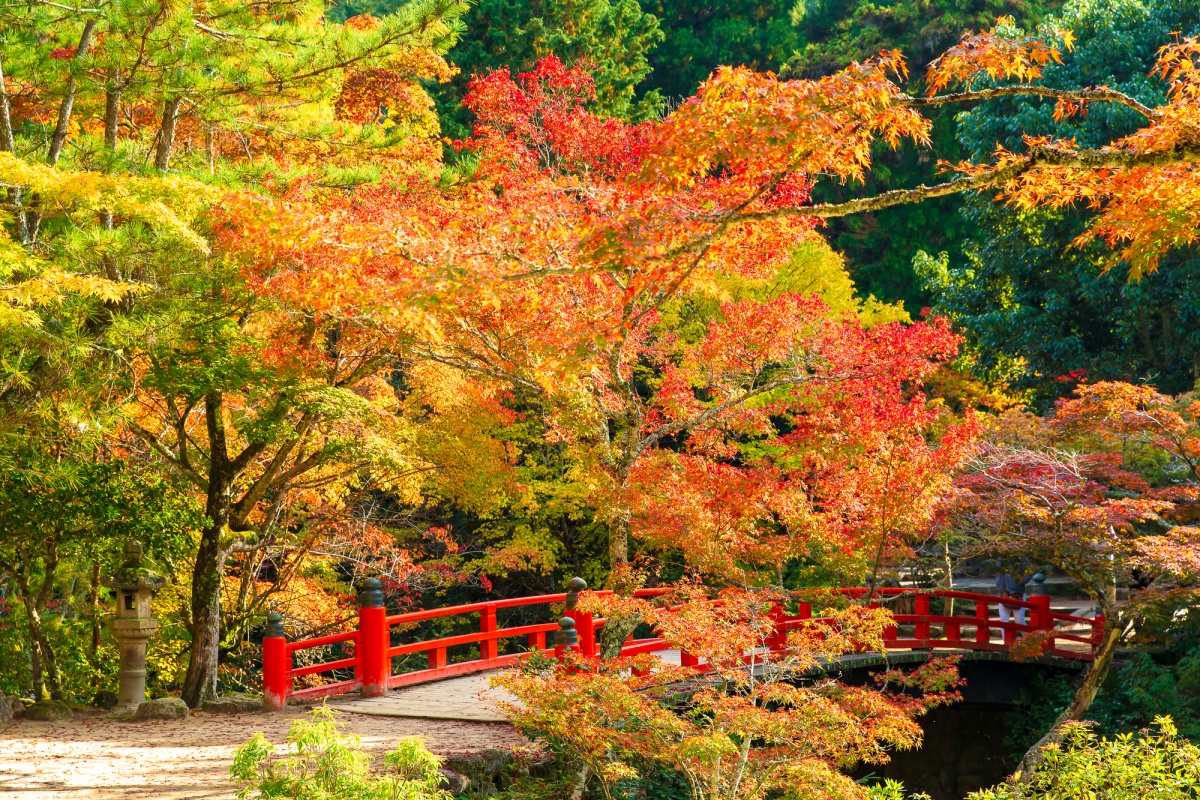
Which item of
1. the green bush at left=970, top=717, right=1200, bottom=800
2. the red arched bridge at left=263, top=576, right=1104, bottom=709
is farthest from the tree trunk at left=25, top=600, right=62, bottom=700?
the green bush at left=970, top=717, right=1200, bottom=800

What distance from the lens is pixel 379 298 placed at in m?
6.68

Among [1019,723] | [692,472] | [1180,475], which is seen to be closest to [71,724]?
[692,472]

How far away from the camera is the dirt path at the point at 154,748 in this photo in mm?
6953

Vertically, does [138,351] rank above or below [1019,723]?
above

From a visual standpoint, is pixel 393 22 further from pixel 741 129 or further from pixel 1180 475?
pixel 1180 475

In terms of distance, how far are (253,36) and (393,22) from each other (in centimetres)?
115

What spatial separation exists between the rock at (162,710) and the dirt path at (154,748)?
149mm

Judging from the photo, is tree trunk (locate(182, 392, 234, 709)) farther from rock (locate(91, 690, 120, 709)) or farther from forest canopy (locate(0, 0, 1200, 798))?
rock (locate(91, 690, 120, 709))

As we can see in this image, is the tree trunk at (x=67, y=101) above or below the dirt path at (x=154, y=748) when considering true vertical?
above

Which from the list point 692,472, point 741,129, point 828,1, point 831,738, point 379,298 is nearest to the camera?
point 741,129

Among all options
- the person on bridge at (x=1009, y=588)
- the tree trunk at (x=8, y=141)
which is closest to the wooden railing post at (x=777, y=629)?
the person on bridge at (x=1009, y=588)

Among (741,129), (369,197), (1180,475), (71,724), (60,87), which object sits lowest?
(71,724)

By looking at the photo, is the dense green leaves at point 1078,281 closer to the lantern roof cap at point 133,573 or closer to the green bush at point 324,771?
the lantern roof cap at point 133,573

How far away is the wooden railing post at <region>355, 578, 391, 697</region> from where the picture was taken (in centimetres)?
1046
